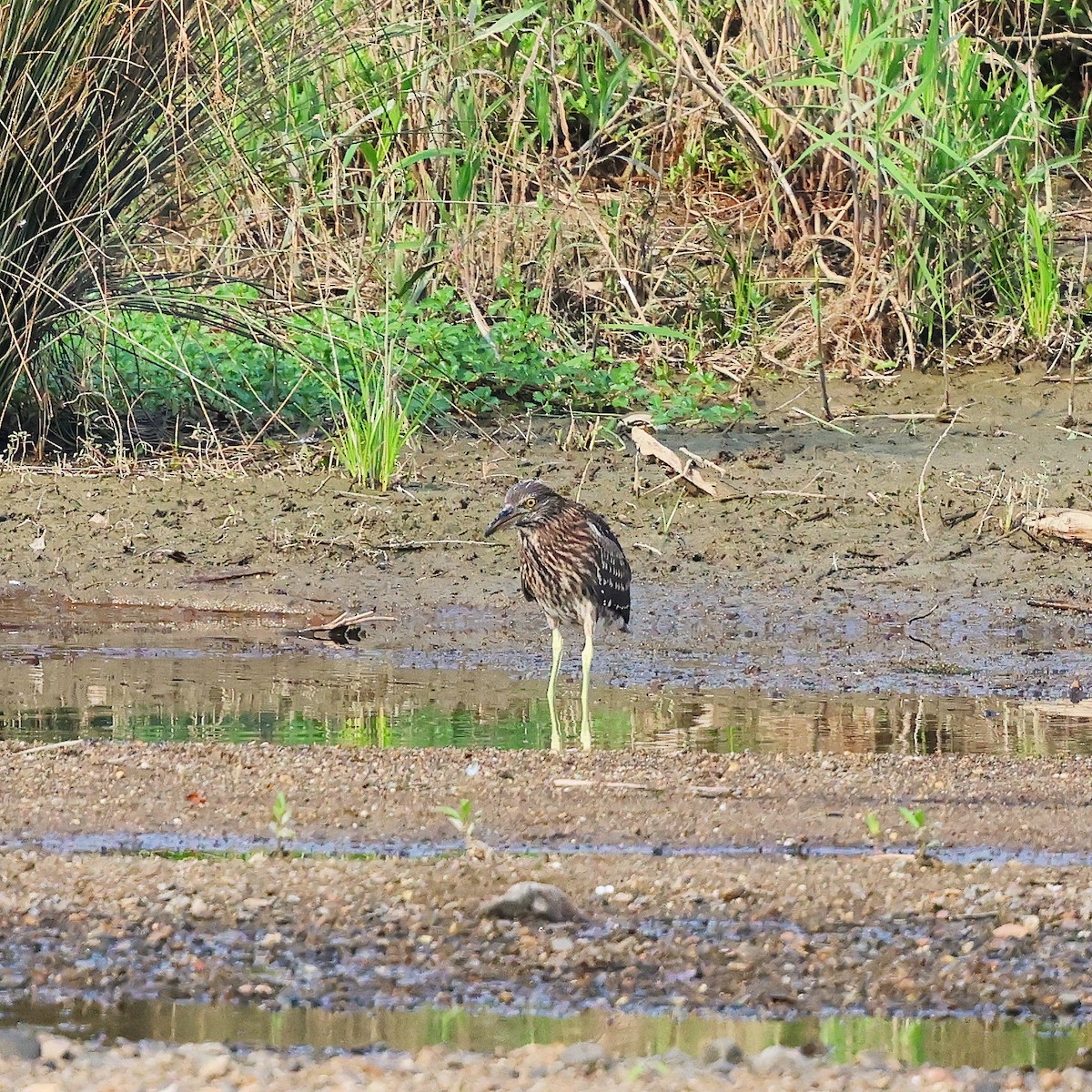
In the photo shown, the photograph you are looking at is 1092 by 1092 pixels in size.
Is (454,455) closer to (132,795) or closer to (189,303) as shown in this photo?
(189,303)

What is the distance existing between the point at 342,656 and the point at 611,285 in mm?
4506

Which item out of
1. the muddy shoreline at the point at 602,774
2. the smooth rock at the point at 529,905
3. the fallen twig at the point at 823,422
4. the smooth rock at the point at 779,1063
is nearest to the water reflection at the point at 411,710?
the muddy shoreline at the point at 602,774

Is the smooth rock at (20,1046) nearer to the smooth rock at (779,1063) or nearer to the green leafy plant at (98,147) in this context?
the smooth rock at (779,1063)

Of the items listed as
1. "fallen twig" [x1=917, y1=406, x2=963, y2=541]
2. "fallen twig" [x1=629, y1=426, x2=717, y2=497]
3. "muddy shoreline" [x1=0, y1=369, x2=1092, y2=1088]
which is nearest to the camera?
"muddy shoreline" [x1=0, y1=369, x2=1092, y2=1088]

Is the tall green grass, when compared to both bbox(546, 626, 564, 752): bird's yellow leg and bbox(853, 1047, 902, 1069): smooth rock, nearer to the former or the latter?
bbox(546, 626, 564, 752): bird's yellow leg

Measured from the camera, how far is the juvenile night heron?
28.6 ft

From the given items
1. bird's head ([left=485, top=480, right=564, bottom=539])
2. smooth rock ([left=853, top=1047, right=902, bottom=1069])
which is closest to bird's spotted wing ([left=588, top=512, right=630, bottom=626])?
bird's head ([left=485, top=480, right=564, bottom=539])

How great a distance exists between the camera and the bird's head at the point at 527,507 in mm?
8867

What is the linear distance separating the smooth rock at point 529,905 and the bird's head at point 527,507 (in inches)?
160

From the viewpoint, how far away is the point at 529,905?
4.83 meters

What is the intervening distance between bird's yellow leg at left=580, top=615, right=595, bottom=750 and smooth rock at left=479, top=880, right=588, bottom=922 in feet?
8.00

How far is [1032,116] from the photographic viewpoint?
12.0 metres

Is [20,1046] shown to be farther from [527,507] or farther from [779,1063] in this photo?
[527,507]

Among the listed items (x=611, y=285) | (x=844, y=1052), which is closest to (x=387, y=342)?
(x=611, y=285)
